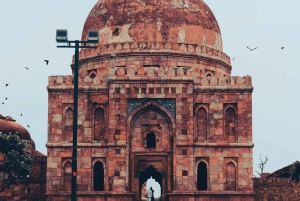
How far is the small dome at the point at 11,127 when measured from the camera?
177 feet

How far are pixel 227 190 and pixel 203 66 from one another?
8.43 meters

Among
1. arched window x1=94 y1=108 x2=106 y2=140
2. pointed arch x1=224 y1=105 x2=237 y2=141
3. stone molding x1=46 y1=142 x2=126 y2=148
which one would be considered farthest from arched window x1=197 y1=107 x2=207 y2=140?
arched window x1=94 y1=108 x2=106 y2=140

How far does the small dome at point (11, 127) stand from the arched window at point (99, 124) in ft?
42.1

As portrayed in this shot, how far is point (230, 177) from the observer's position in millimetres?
41969

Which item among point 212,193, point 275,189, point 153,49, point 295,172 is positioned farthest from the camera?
point 153,49

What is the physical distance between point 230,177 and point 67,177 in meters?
8.53

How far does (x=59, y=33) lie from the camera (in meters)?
32.3

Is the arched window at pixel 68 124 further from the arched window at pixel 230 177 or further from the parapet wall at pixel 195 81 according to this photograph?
the arched window at pixel 230 177

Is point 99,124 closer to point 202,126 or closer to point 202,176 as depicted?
point 202,126

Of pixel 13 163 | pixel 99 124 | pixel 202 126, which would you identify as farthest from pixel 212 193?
pixel 13 163

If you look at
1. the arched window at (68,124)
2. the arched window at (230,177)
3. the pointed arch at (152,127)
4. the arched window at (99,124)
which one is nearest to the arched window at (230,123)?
the arched window at (230,177)

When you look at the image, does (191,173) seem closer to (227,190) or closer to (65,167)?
(227,190)

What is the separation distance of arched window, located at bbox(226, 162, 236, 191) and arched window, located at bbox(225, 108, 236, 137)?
5.39 ft

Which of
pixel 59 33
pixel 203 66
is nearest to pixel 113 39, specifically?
pixel 203 66
